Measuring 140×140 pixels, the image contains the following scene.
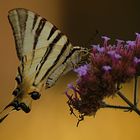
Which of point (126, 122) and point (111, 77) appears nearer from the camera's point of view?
point (111, 77)

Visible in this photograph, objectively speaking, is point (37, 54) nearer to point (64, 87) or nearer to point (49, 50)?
point (49, 50)

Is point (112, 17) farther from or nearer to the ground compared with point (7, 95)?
farther from the ground

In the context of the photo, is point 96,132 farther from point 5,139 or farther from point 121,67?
point 121,67

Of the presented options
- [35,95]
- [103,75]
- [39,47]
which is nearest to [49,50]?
[39,47]

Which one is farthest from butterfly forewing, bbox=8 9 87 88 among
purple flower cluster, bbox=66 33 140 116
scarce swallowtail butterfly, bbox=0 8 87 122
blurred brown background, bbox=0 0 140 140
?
blurred brown background, bbox=0 0 140 140

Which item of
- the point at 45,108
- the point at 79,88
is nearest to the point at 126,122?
the point at 45,108

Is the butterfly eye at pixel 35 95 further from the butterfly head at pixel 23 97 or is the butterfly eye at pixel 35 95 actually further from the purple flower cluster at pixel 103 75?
the purple flower cluster at pixel 103 75
